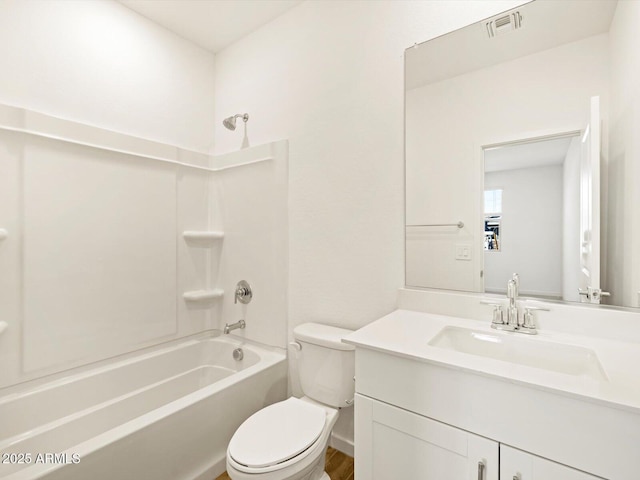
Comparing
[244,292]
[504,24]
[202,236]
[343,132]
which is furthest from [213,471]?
[504,24]

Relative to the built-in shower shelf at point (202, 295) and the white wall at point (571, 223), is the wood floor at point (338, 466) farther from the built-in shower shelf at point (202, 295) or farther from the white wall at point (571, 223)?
the white wall at point (571, 223)

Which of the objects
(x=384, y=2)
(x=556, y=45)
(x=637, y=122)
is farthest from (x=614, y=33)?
(x=384, y=2)

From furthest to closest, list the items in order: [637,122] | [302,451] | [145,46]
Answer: [145,46] < [302,451] < [637,122]

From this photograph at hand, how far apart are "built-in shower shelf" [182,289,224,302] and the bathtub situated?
0.32m

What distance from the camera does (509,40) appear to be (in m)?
1.33

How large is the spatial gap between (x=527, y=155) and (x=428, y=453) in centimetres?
117

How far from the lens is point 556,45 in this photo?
3.99 ft

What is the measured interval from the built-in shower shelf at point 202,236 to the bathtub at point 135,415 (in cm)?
75

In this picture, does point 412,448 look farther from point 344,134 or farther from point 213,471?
point 344,134

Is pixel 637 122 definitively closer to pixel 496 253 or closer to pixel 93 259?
pixel 496 253

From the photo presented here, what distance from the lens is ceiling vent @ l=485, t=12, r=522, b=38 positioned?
4.27 ft

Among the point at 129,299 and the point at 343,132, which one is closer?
the point at 343,132

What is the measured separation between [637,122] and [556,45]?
43 cm

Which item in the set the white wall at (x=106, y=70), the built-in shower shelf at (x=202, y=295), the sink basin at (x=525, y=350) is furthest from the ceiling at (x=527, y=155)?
the white wall at (x=106, y=70)
